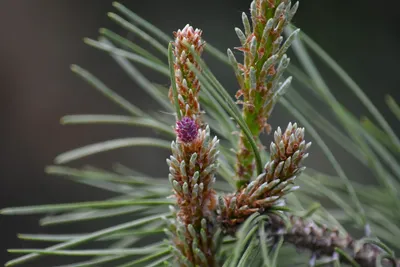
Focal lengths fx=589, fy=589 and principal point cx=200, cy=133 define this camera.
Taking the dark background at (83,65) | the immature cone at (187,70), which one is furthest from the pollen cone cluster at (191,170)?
the dark background at (83,65)

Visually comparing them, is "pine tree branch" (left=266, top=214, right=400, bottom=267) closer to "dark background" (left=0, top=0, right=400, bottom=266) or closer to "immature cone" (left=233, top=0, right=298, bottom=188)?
"immature cone" (left=233, top=0, right=298, bottom=188)

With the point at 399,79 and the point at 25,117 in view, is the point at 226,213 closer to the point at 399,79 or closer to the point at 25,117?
the point at 399,79

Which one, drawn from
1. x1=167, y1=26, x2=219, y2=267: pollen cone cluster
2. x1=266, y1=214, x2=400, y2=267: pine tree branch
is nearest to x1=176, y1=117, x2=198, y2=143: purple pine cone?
x1=167, y1=26, x2=219, y2=267: pollen cone cluster

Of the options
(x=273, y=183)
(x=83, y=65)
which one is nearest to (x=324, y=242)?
(x=273, y=183)

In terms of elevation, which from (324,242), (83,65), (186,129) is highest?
(83,65)

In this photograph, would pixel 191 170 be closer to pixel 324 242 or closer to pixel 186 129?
pixel 186 129

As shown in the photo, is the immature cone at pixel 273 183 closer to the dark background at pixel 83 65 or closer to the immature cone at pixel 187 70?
the immature cone at pixel 187 70

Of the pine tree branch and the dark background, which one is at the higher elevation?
the dark background
